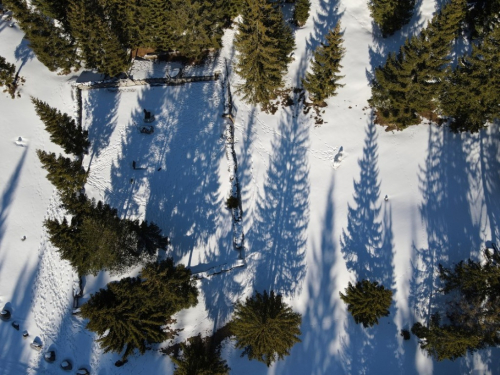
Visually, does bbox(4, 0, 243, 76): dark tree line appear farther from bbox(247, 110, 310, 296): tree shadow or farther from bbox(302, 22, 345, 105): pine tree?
bbox(247, 110, 310, 296): tree shadow

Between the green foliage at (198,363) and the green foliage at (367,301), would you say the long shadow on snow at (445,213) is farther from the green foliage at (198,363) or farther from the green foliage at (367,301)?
the green foliage at (198,363)

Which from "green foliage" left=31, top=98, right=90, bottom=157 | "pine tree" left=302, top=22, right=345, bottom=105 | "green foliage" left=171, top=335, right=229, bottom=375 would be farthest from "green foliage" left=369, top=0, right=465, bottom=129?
"green foliage" left=31, top=98, right=90, bottom=157

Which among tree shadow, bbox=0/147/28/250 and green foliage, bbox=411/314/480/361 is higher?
tree shadow, bbox=0/147/28/250

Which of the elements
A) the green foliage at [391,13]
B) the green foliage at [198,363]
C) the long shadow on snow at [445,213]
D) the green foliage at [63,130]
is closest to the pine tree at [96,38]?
the green foliage at [63,130]

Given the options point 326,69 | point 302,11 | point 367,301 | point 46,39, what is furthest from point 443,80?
point 46,39

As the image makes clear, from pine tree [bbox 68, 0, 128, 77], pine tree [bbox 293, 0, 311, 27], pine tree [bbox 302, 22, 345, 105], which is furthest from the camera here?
pine tree [bbox 293, 0, 311, 27]

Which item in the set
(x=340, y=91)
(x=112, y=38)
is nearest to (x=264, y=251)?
(x=340, y=91)

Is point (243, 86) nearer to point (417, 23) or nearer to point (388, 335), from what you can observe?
point (417, 23)
